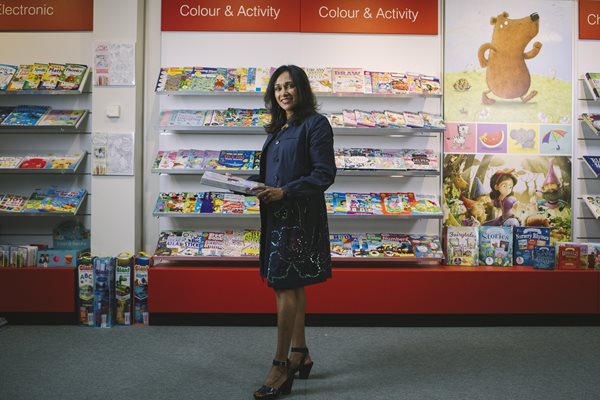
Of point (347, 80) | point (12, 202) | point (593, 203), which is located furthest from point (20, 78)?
point (593, 203)

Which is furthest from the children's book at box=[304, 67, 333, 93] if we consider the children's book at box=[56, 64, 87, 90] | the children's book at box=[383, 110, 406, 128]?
the children's book at box=[56, 64, 87, 90]

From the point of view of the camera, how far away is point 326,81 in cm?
402

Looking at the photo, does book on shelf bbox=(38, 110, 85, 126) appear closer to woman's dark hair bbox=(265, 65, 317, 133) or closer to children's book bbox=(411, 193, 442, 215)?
woman's dark hair bbox=(265, 65, 317, 133)

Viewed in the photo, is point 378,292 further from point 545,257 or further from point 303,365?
point 545,257

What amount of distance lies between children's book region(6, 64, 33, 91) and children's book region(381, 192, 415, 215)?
317cm

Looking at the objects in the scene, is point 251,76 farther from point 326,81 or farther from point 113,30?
point 113,30

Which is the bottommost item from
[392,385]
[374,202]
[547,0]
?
[392,385]

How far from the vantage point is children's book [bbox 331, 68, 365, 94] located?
398 cm

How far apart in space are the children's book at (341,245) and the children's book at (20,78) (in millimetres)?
2888

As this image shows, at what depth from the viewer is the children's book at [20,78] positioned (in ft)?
13.2

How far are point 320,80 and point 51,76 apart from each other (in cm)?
226

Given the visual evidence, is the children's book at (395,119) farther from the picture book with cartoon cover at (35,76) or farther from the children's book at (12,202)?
the children's book at (12,202)

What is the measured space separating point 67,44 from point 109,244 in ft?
5.98

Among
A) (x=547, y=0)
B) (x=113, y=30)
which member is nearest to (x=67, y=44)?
(x=113, y=30)
